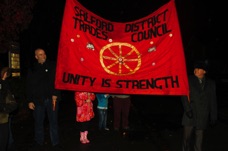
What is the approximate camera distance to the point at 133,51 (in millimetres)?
6516

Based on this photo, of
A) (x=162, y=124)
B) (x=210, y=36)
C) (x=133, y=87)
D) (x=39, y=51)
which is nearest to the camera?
(x=133, y=87)

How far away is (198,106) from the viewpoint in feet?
19.1

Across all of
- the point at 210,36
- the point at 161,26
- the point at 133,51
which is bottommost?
the point at 133,51

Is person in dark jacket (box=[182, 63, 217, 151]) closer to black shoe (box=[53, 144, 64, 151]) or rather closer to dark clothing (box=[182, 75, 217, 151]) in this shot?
dark clothing (box=[182, 75, 217, 151])

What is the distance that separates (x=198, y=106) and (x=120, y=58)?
169 cm

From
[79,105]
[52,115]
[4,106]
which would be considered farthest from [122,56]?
[4,106]

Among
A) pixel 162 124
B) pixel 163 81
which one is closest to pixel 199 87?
pixel 163 81

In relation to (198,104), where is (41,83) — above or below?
above

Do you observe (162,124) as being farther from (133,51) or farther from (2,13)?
(2,13)

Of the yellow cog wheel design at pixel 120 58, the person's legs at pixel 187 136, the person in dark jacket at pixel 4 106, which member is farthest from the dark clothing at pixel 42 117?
the person's legs at pixel 187 136

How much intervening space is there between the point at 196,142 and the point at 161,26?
214cm

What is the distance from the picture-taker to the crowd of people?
5.61m

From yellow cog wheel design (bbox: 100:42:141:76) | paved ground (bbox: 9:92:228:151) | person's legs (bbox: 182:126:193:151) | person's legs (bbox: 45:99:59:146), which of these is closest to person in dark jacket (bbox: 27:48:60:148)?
person's legs (bbox: 45:99:59:146)

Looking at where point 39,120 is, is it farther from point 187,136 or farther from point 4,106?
point 187,136
